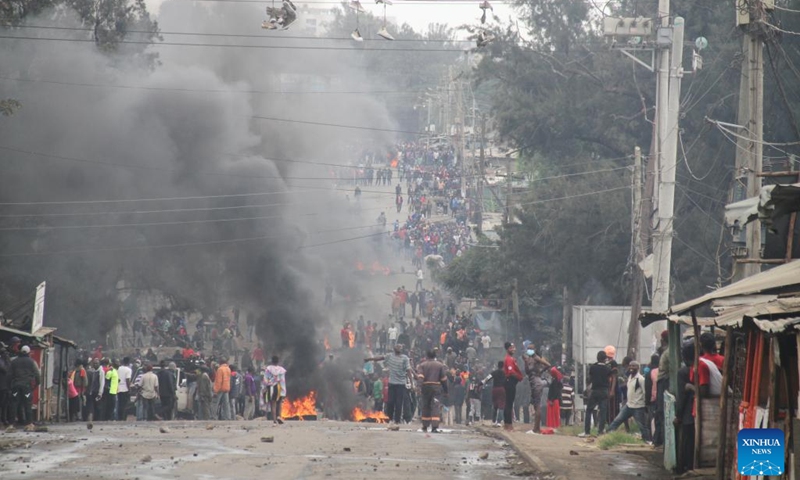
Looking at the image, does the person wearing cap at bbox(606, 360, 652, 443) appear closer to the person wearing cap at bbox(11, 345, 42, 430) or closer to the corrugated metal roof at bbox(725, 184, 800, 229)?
the corrugated metal roof at bbox(725, 184, 800, 229)

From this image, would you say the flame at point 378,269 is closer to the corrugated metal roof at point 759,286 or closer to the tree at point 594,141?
the tree at point 594,141

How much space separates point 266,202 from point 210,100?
4.08 m

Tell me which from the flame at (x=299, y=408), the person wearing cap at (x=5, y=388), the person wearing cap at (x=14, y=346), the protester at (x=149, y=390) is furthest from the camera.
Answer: the flame at (x=299, y=408)

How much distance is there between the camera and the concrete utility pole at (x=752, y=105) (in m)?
15.2

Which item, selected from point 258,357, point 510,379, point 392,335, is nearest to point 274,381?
point 510,379

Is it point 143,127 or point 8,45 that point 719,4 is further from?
point 8,45

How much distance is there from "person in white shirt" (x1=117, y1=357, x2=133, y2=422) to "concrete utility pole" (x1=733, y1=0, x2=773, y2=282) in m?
13.0

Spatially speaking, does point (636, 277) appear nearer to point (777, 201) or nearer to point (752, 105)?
point (752, 105)

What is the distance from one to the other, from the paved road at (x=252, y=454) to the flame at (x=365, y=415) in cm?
709

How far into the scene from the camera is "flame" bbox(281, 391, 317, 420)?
2731 centimetres

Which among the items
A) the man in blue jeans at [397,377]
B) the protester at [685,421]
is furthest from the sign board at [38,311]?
the protester at [685,421]

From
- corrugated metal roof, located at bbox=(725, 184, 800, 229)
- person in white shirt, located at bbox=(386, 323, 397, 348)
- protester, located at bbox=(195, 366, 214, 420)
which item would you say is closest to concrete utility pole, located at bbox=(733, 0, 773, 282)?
corrugated metal roof, located at bbox=(725, 184, 800, 229)

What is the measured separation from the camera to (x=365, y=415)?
2700 cm

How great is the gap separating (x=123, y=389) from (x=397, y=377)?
6.63m
